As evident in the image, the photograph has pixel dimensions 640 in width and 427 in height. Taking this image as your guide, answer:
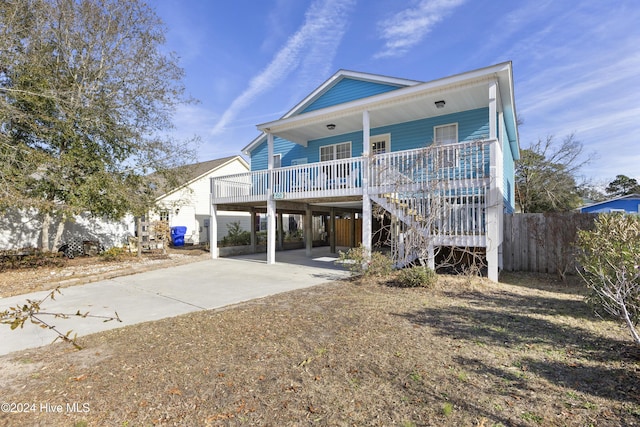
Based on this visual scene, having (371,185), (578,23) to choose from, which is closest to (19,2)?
(371,185)

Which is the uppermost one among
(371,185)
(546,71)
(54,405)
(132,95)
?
(546,71)

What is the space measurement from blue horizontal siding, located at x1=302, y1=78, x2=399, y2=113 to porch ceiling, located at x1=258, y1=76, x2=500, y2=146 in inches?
58.2

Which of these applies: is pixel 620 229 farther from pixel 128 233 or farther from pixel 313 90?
pixel 128 233

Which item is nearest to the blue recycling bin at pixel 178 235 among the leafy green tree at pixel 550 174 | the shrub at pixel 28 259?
the shrub at pixel 28 259

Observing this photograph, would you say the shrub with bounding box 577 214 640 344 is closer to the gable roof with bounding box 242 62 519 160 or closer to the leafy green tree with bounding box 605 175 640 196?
the gable roof with bounding box 242 62 519 160

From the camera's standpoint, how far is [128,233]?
50.9 ft

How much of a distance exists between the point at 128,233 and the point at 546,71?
20.6m

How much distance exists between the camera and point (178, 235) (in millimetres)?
18172

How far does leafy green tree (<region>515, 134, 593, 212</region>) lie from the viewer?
930 inches

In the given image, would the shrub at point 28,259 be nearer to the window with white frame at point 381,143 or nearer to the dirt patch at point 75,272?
the dirt patch at point 75,272

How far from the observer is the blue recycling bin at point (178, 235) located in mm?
18000

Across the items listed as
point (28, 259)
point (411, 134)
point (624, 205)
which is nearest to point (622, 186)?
point (624, 205)

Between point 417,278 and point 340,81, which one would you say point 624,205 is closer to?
point 340,81

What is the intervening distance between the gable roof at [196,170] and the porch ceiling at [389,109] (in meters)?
4.97
